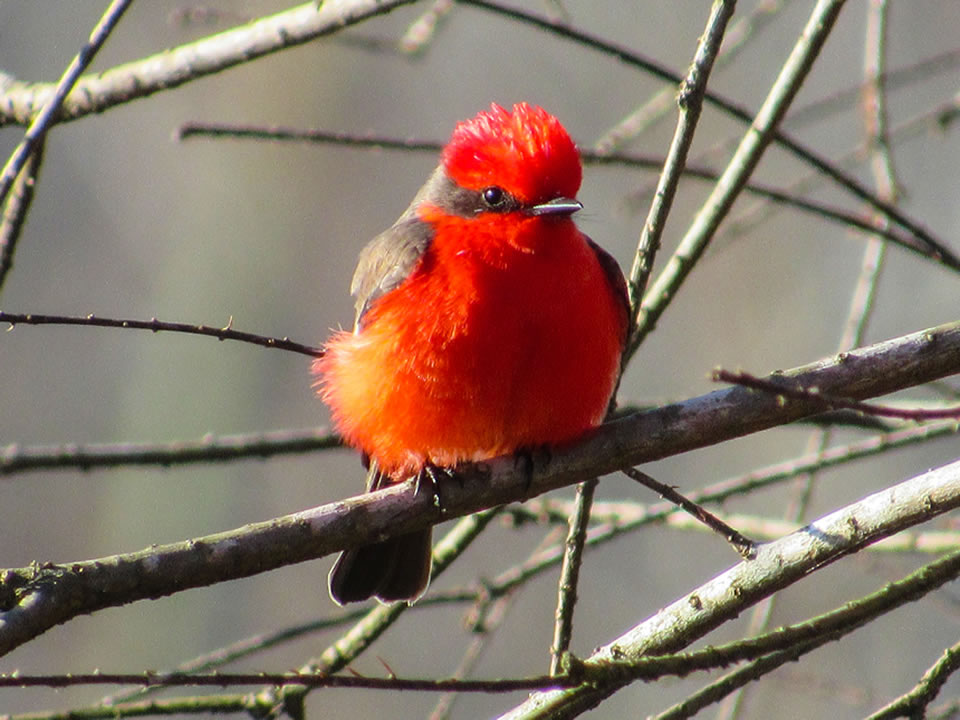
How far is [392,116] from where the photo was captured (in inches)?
486

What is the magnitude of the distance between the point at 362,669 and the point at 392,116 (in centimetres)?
590

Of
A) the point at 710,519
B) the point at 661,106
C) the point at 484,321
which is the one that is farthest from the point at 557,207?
the point at 710,519

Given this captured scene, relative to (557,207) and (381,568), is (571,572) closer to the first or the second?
(557,207)

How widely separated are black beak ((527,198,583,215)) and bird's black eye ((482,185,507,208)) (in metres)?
0.13

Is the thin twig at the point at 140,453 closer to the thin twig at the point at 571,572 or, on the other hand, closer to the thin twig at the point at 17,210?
the thin twig at the point at 17,210

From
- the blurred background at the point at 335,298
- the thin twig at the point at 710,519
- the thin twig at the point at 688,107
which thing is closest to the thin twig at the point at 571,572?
the thin twig at the point at 710,519

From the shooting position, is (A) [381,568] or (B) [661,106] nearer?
(A) [381,568]

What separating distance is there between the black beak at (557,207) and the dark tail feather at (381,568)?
1.27m

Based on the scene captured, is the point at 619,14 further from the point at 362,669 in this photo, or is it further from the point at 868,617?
the point at 868,617

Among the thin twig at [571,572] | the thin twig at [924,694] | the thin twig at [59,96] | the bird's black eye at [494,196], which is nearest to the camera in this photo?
the thin twig at [924,694]

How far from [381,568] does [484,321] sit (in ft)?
3.99

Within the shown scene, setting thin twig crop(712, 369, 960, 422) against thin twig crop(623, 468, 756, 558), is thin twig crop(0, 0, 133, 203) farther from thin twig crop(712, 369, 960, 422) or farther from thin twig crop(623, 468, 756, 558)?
thin twig crop(712, 369, 960, 422)

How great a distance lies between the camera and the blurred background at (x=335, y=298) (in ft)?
29.7

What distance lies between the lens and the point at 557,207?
3.93m
